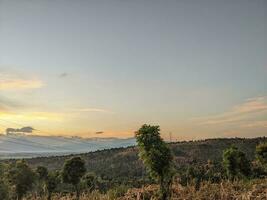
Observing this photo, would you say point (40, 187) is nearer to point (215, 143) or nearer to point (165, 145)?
point (165, 145)

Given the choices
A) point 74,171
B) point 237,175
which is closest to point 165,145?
point 74,171

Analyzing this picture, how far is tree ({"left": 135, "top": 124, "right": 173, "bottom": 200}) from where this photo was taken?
2961cm

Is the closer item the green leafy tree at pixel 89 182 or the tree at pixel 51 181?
the tree at pixel 51 181

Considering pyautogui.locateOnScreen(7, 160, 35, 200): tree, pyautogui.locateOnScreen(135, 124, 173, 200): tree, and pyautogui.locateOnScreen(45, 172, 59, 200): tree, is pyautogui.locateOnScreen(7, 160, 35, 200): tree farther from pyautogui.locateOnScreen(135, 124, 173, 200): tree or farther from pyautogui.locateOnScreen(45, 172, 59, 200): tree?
pyautogui.locateOnScreen(135, 124, 173, 200): tree

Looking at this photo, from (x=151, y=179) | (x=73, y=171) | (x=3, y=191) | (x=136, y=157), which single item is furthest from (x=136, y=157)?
(x=3, y=191)

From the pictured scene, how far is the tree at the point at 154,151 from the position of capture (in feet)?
97.1

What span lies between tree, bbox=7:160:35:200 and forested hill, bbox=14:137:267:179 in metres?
37.2

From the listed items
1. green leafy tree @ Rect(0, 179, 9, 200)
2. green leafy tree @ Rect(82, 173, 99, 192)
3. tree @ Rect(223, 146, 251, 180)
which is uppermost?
tree @ Rect(223, 146, 251, 180)

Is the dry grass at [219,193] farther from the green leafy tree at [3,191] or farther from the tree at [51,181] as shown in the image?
the tree at [51,181]

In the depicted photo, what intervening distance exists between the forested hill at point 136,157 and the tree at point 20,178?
3723 centimetres

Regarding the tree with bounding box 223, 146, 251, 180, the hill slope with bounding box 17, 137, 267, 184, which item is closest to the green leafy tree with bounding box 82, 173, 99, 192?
the tree with bounding box 223, 146, 251, 180

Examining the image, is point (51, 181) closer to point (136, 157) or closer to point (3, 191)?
point (3, 191)

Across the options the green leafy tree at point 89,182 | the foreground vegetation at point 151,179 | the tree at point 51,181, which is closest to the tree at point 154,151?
the foreground vegetation at point 151,179

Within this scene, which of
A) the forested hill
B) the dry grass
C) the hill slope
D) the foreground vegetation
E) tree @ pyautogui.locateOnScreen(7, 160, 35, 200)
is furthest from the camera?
the forested hill
